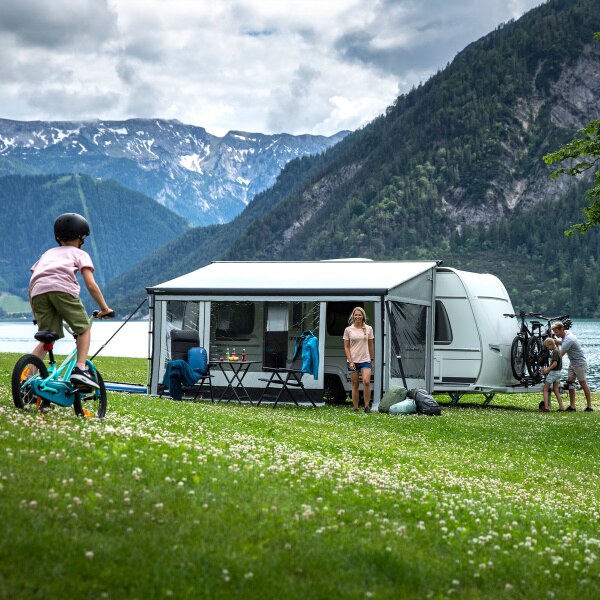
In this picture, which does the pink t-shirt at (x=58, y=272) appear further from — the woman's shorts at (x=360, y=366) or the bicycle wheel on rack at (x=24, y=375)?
the woman's shorts at (x=360, y=366)

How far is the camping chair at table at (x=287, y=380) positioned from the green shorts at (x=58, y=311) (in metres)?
10.6

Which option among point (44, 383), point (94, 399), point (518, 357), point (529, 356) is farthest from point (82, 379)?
point (529, 356)

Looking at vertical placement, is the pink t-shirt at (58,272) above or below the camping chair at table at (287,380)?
above

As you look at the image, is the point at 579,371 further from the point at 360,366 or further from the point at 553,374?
the point at 360,366

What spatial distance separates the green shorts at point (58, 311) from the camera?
1061 cm

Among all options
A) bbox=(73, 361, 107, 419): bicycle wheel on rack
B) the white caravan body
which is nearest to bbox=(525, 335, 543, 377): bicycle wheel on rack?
the white caravan body

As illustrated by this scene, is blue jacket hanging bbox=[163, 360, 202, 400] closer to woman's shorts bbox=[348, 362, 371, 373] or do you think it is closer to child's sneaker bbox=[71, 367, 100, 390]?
woman's shorts bbox=[348, 362, 371, 373]

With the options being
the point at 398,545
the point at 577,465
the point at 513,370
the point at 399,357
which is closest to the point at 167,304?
the point at 399,357

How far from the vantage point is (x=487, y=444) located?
1630 centimetres

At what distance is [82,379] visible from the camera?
10734 millimetres

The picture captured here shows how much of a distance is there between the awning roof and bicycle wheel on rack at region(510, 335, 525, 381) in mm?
3143

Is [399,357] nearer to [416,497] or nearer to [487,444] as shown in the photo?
[487,444]

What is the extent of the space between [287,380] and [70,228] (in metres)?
11.3

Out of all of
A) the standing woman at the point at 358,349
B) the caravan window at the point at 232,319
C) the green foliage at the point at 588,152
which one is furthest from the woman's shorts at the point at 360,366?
the green foliage at the point at 588,152
